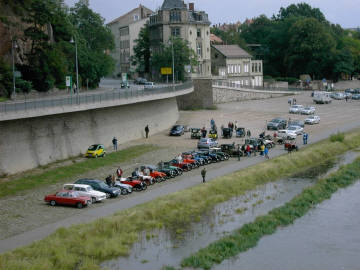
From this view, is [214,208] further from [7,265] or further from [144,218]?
[7,265]

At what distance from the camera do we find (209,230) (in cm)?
3262

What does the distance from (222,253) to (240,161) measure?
20.7 meters

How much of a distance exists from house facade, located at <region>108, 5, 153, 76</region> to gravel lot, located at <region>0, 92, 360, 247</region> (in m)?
33.7

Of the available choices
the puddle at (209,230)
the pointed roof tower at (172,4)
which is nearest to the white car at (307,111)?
the pointed roof tower at (172,4)

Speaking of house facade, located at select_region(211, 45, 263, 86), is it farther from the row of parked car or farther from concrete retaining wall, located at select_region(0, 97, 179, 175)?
the row of parked car

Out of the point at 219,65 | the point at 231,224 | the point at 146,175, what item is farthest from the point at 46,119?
the point at 219,65

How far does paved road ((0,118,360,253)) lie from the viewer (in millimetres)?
29803

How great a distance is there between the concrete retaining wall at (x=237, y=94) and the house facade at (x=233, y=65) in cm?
665

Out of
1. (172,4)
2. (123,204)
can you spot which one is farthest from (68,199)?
(172,4)

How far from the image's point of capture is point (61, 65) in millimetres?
63844

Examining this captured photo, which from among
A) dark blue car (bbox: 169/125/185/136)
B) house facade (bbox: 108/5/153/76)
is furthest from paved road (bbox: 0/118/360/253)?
house facade (bbox: 108/5/153/76)

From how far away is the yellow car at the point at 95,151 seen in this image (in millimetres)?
50656

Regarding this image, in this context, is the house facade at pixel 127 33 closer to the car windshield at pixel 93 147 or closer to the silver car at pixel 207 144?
the silver car at pixel 207 144

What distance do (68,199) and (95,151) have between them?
584 inches
